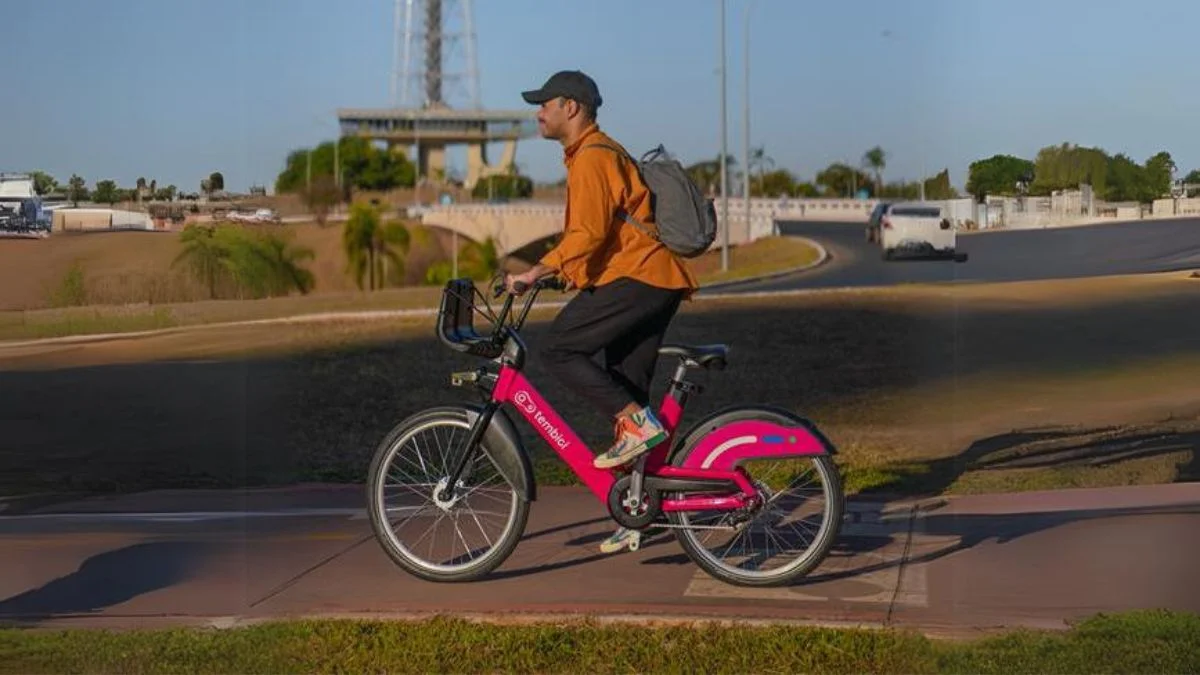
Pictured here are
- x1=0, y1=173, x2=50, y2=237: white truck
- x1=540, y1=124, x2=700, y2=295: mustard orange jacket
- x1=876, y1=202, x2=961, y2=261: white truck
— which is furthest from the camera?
x1=876, y1=202, x2=961, y2=261: white truck

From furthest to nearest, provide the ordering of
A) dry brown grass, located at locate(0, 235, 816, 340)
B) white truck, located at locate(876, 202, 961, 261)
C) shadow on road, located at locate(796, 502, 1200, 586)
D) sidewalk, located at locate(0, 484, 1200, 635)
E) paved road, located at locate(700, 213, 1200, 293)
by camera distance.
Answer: white truck, located at locate(876, 202, 961, 261) → paved road, located at locate(700, 213, 1200, 293) → dry brown grass, located at locate(0, 235, 816, 340) → shadow on road, located at locate(796, 502, 1200, 586) → sidewalk, located at locate(0, 484, 1200, 635)

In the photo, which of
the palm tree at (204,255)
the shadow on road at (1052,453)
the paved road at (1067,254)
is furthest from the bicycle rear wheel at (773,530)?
the palm tree at (204,255)

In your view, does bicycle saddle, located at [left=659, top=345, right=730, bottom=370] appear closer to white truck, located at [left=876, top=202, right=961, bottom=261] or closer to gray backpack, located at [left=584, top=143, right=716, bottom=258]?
gray backpack, located at [left=584, top=143, right=716, bottom=258]

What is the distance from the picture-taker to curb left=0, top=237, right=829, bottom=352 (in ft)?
26.5

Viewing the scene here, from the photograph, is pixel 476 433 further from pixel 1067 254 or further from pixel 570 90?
pixel 1067 254

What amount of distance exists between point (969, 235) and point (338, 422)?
405 cm

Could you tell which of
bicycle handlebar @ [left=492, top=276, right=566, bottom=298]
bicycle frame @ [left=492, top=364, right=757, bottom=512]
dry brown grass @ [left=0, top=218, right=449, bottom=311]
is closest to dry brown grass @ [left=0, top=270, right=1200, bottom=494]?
dry brown grass @ [left=0, top=218, right=449, bottom=311]

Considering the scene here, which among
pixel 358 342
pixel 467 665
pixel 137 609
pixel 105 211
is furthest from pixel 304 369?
pixel 467 665

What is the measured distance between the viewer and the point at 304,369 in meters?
10.9

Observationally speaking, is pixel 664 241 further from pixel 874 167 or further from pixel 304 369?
pixel 304 369

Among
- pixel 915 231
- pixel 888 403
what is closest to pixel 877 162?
pixel 915 231

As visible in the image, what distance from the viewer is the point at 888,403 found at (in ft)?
34.3

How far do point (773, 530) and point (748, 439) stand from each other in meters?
0.45

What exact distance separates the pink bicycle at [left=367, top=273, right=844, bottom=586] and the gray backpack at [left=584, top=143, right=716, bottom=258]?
0.36 metres
